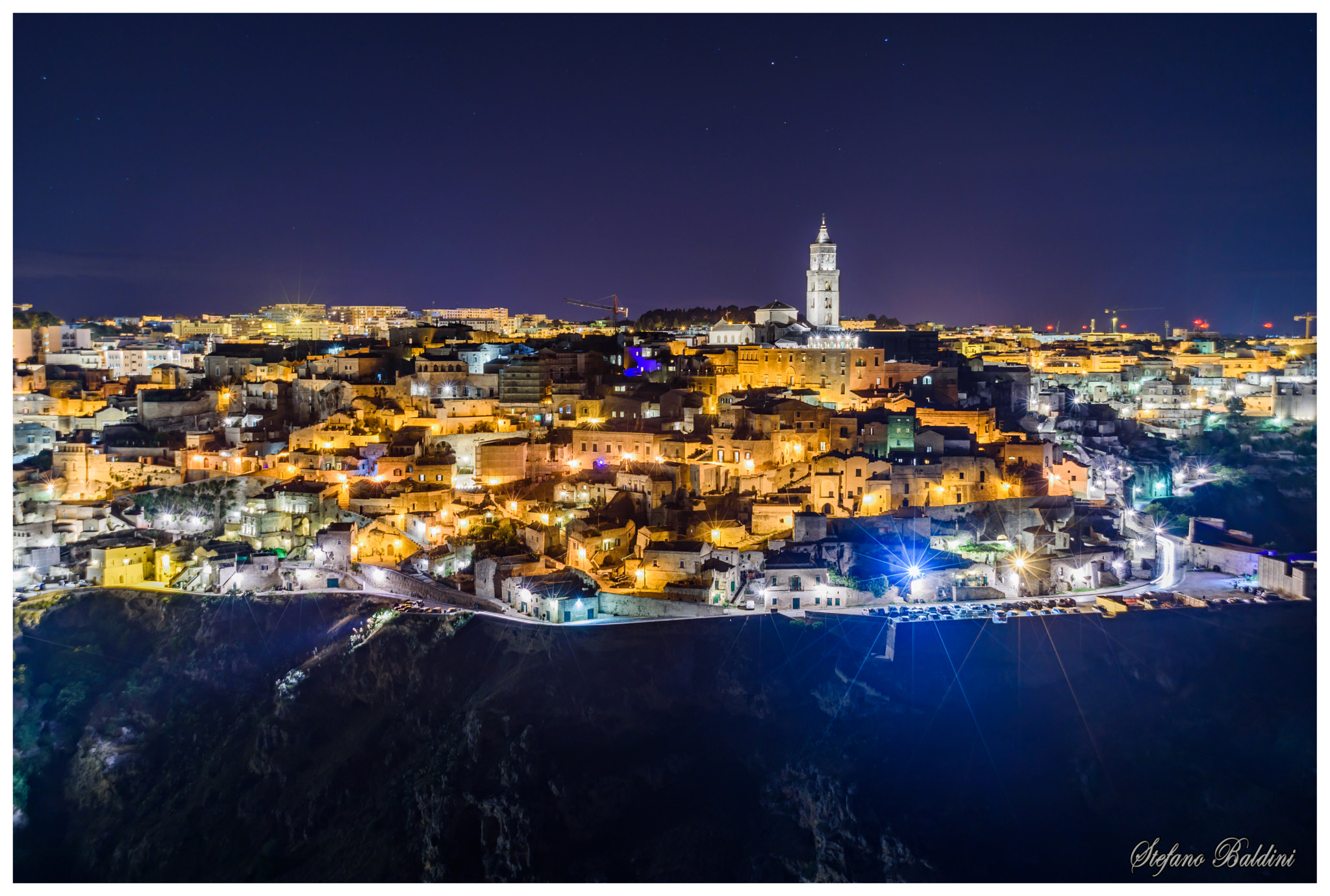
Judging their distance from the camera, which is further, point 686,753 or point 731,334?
point 731,334

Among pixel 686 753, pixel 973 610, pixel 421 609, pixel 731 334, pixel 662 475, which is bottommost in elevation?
pixel 686 753

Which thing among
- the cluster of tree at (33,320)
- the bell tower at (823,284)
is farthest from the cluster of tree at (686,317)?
the cluster of tree at (33,320)

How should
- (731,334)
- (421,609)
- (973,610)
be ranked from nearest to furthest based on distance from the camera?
1. (973,610)
2. (421,609)
3. (731,334)

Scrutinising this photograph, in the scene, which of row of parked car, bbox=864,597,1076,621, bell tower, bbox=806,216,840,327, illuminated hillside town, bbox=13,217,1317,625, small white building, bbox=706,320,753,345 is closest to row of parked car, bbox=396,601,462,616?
illuminated hillside town, bbox=13,217,1317,625

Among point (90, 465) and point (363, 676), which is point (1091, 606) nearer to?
point (363, 676)

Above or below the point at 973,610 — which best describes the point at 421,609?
below

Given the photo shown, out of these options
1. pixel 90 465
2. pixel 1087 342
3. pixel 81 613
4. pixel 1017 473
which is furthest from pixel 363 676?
pixel 1087 342

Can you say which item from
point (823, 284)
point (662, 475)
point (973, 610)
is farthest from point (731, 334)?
point (973, 610)

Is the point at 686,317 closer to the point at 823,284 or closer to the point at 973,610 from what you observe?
the point at 823,284
